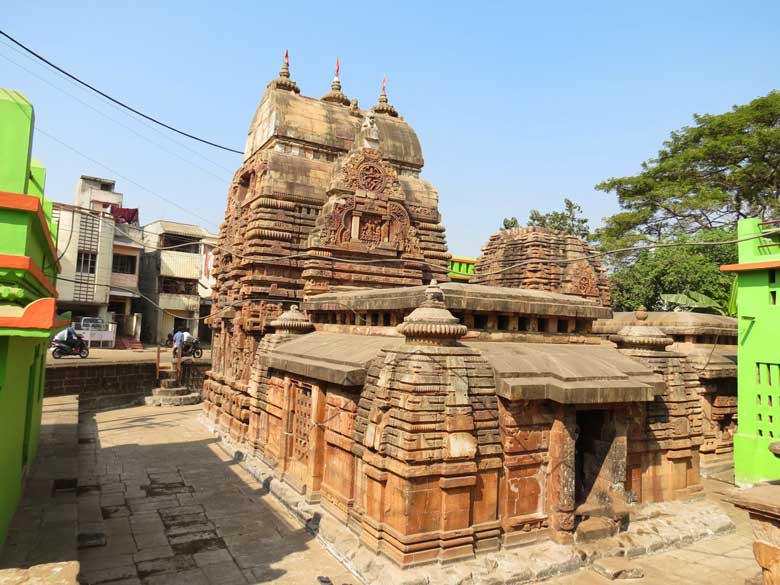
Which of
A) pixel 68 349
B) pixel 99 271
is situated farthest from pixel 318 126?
pixel 99 271

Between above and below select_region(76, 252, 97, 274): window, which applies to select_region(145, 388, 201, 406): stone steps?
Result: below

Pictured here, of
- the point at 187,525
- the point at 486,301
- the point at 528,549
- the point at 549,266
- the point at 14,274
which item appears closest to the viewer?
the point at 14,274

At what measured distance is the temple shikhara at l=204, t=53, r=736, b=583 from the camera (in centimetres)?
738

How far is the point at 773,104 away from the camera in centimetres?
2766

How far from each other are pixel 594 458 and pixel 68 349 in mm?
26211

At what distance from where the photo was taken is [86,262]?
35.6 m

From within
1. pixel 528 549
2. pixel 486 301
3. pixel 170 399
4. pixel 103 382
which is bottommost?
pixel 170 399

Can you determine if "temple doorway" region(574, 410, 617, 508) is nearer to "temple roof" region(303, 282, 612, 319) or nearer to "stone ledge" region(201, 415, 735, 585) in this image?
"stone ledge" region(201, 415, 735, 585)

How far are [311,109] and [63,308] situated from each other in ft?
92.9

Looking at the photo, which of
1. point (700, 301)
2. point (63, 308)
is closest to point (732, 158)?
point (700, 301)

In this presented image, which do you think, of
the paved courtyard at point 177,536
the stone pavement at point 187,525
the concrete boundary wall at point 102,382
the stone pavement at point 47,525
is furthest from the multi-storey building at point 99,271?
the stone pavement at point 47,525

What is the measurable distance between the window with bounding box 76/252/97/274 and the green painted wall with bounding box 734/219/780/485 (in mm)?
37051

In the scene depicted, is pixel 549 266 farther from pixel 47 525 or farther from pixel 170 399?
pixel 47 525

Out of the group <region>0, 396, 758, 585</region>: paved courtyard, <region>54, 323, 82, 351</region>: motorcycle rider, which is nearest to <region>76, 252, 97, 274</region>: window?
<region>54, 323, 82, 351</region>: motorcycle rider
